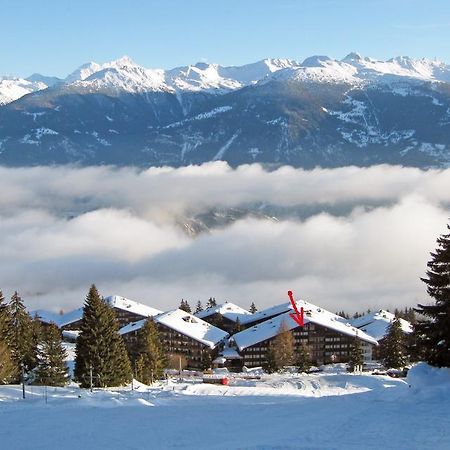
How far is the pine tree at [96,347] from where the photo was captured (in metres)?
58.5

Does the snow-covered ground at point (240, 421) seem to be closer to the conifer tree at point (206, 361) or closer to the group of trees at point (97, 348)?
the group of trees at point (97, 348)

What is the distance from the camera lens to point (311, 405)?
3662cm

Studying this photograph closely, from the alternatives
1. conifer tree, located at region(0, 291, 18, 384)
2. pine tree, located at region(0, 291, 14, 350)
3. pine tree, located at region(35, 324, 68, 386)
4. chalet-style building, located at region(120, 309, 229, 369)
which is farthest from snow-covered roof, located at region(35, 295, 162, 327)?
conifer tree, located at region(0, 291, 18, 384)

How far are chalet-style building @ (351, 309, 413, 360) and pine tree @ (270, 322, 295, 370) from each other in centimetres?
2006

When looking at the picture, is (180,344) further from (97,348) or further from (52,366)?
(97,348)

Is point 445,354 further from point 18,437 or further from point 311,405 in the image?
point 18,437

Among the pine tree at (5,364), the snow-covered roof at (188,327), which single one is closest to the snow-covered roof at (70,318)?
the snow-covered roof at (188,327)

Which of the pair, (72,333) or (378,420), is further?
(72,333)

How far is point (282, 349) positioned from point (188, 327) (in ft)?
93.6

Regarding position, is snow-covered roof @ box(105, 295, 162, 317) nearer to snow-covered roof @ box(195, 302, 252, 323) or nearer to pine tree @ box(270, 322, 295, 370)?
snow-covered roof @ box(195, 302, 252, 323)

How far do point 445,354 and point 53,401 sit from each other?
76.2 feet

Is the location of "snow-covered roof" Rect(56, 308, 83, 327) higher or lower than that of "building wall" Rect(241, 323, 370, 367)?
higher

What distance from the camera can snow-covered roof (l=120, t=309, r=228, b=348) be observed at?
128325 mm

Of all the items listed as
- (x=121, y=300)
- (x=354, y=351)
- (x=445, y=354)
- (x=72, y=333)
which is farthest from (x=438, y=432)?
(x=121, y=300)
